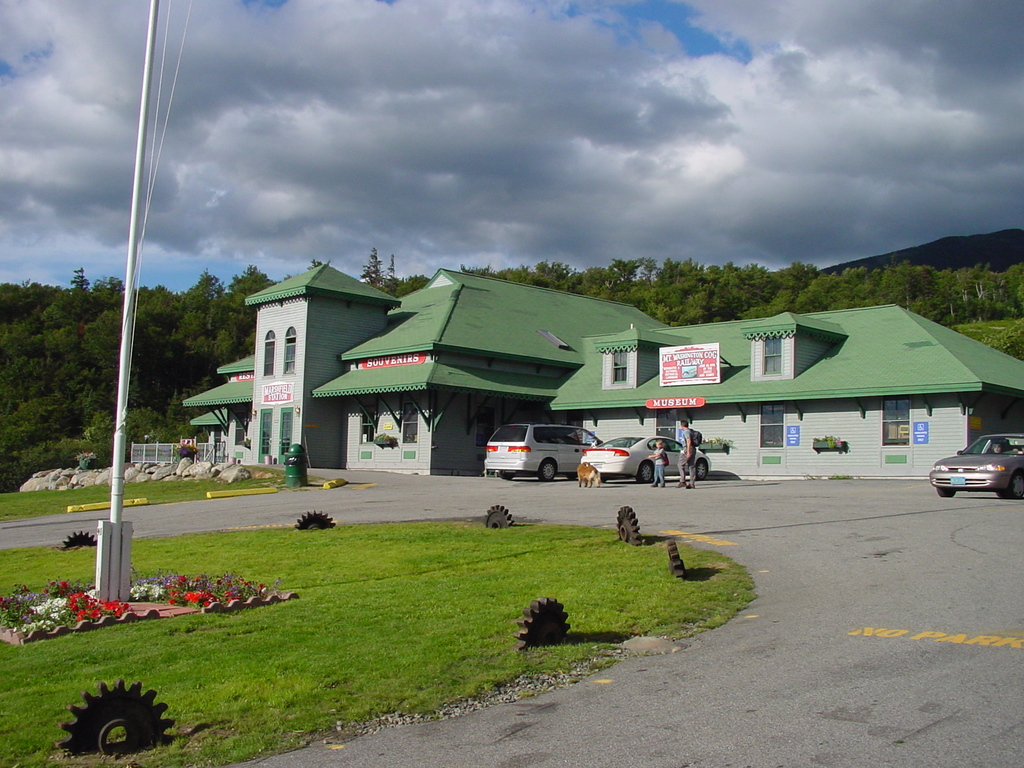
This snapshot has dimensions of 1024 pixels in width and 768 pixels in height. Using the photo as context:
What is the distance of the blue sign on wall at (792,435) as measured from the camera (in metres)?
30.9

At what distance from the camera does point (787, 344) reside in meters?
31.7

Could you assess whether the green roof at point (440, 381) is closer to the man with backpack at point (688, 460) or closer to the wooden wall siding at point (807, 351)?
the wooden wall siding at point (807, 351)

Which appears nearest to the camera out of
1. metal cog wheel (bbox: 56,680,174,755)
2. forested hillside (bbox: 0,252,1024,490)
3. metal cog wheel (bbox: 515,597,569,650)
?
metal cog wheel (bbox: 56,680,174,755)

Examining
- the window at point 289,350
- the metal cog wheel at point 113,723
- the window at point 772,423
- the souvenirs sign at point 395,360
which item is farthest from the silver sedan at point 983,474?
the window at point 289,350

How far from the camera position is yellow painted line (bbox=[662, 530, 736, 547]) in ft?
42.6

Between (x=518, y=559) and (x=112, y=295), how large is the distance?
288ft

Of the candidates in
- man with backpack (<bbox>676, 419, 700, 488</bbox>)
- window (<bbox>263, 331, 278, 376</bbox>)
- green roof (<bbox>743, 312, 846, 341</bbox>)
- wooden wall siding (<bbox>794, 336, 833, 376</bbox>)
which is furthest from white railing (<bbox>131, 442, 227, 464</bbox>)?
wooden wall siding (<bbox>794, 336, 833, 376</bbox>)

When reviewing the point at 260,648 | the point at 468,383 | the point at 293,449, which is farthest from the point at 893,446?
the point at 260,648

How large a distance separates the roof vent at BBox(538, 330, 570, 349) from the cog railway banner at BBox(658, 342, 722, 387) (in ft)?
21.9

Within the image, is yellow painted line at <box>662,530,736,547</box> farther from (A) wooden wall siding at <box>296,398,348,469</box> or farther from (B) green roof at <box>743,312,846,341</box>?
(A) wooden wall siding at <box>296,398,348,469</box>

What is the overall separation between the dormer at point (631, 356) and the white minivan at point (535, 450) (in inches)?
260

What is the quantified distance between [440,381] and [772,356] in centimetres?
1176

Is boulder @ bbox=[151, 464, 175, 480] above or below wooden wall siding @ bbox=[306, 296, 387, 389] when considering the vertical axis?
below

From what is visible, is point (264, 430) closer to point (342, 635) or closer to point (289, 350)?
point (289, 350)
